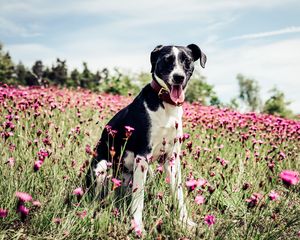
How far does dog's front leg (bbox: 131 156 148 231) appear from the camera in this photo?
11.2ft

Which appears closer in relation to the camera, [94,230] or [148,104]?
[94,230]

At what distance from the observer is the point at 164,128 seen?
12.6 feet

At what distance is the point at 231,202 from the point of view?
4148 millimetres

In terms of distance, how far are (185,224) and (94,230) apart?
0.80 m

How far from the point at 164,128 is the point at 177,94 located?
0.39 metres

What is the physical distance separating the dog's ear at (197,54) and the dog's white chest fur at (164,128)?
0.75 meters

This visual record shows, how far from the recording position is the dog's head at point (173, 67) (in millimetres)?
3840

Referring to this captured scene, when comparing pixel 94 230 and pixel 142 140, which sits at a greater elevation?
pixel 142 140

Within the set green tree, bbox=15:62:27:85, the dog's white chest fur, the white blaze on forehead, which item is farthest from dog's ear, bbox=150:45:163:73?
green tree, bbox=15:62:27:85

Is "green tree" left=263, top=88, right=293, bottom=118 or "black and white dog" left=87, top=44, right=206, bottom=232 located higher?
"black and white dog" left=87, top=44, right=206, bottom=232

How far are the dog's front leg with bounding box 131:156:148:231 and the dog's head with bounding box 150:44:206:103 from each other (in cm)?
74

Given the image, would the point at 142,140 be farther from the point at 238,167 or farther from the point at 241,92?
the point at 241,92

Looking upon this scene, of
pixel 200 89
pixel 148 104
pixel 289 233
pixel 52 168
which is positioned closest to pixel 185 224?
pixel 289 233

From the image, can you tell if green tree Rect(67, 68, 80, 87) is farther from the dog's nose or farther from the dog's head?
the dog's nose
